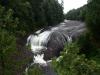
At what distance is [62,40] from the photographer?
1843 inches

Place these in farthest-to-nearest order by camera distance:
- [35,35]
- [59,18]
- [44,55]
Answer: [59,18], [35,35], [44,55]

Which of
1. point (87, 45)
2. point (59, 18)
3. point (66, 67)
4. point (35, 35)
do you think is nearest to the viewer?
point (66, 67)

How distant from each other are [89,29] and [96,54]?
6.02 meters

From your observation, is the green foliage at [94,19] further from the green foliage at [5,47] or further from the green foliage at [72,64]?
the green foliage at [5,47]

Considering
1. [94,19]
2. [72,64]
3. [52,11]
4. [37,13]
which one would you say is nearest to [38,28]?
[37,13]

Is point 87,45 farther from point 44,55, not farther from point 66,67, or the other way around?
point 66,67

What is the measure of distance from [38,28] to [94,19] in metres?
12.4

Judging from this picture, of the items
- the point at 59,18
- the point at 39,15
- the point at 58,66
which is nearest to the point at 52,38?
the point at 39,15

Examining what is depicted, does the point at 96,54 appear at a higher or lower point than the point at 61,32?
lower

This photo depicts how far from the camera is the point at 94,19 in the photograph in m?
48.9

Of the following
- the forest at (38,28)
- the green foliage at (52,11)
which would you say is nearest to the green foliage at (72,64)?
the forest at (38,28)

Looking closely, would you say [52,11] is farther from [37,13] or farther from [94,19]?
[94,19]

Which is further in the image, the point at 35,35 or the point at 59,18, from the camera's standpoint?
the point at 59,18

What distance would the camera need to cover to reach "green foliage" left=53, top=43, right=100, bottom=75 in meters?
13.4
